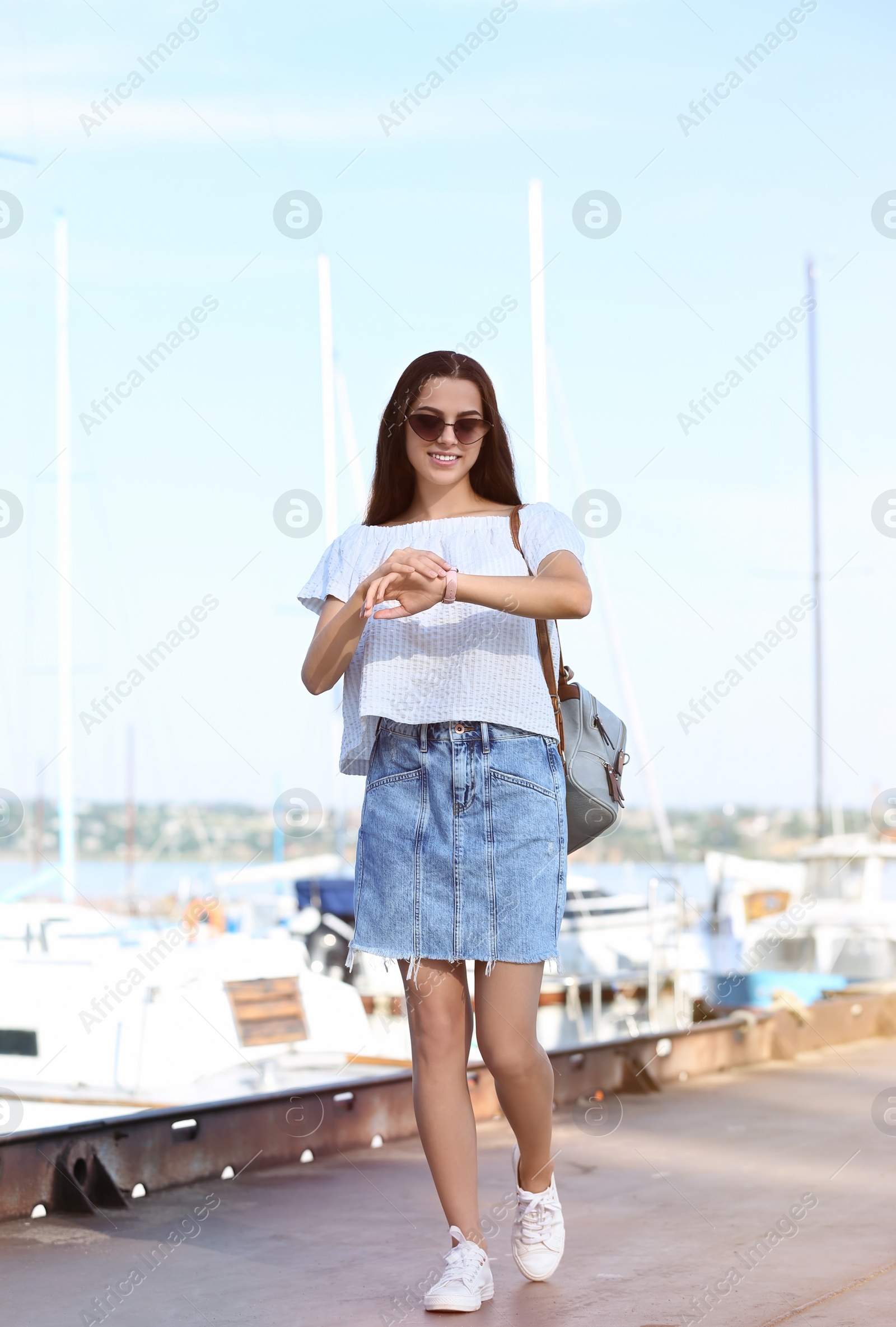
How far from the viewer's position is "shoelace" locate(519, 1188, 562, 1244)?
254cm

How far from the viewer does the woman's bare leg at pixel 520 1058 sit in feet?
8.10

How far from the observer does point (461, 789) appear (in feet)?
8.16

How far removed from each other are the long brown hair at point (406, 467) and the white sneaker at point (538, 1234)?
1275 mm

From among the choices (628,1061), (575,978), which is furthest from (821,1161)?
(575,978)

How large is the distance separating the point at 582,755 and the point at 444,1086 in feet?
2.14

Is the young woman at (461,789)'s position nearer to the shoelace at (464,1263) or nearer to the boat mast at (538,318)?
the shoelace at (464,1263)

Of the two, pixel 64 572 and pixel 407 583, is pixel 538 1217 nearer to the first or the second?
pixel 407 583

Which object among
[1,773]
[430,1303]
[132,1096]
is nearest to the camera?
[430,1303]

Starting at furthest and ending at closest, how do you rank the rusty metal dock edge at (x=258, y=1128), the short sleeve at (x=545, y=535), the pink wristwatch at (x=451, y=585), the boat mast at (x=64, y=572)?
the boat mast at (x=64, y=572)
the rusty metal dock edge at (x=258, y=1128)
the short sleeve at (x=545, y=535)
the pink wristwatch at (x=451, y=585)

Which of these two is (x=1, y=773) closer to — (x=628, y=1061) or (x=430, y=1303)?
(x=628, y=1061)

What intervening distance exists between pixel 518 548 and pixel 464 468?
0.62 ft

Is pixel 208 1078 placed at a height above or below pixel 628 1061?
below

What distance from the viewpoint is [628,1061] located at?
475 centimetres

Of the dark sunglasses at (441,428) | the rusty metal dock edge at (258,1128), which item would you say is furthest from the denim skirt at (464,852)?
the rusty metal dock edge at (258,1128)
